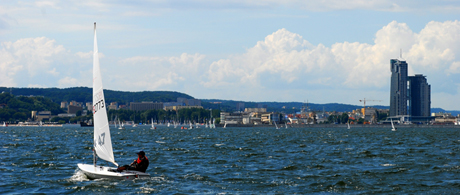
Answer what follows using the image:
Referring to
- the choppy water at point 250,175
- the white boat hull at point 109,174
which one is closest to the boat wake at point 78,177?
the choppy water at point 250,175

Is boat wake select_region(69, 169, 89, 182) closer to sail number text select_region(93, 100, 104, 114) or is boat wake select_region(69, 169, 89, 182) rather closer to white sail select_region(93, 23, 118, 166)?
white sail select_region(93, 23, 118, 166)

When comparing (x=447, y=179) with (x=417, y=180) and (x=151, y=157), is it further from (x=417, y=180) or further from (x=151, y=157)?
(x=151, y=157)

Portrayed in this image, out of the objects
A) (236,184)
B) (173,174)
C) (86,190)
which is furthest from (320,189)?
(86,190)

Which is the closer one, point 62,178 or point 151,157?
point 62,178

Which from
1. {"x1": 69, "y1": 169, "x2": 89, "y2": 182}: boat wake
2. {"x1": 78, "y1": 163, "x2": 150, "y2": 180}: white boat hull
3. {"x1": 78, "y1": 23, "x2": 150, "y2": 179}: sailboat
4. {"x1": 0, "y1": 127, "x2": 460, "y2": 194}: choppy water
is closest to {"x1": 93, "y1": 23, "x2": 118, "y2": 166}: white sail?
{"x1": 78, "y1": 23, "x2": 150, "y2": 179}: sailboat

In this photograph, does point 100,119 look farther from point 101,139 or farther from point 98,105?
point 101,139

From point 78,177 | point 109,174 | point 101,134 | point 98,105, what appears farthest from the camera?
point 78,177

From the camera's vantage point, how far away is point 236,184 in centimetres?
3488

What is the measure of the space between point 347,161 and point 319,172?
992 centimetres

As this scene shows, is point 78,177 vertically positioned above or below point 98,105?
below

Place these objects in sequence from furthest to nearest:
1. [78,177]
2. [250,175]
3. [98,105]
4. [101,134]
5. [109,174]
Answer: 1. [250,175]
2. [78,177]
3. [109,174]
4. [101,134]
5. [98,105]

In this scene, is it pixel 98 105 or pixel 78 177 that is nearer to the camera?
pixel 98 105

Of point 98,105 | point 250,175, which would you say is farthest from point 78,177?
point 250,175

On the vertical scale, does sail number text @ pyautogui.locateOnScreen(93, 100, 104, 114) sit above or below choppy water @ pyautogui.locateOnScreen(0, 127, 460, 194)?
above
